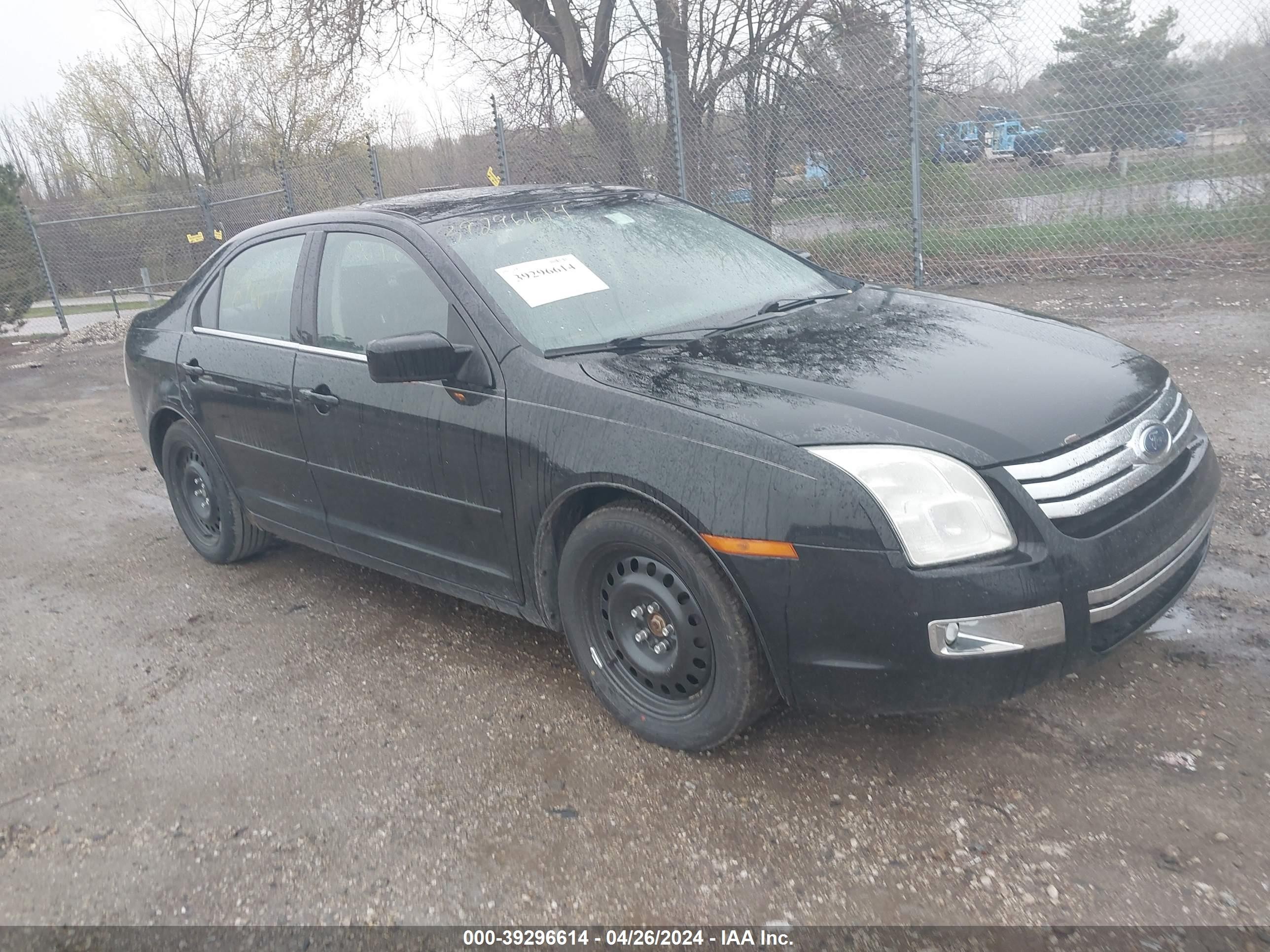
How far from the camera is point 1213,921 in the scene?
7.21 ft

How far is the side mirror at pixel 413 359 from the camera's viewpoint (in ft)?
10.4

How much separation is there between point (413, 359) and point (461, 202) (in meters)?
1.07

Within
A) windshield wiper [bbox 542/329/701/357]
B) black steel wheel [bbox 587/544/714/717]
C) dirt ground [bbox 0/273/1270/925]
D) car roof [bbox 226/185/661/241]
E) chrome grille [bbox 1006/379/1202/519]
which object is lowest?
dirt ground [bbox 0/273/1270/925]

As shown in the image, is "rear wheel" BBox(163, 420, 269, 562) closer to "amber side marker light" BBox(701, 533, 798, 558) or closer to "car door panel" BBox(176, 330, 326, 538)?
"car door panel" BBox(176, 330, 326, 538)

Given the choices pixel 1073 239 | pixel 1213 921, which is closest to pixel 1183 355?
pixel 1073 239

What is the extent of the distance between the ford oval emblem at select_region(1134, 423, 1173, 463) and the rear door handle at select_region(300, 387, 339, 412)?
2686 millimetres

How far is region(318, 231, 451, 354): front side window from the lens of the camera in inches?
140

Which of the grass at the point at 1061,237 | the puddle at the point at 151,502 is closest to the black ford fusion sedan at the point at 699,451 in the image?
the puddle at the point at 151,502

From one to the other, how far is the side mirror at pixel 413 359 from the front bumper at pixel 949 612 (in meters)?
1.20

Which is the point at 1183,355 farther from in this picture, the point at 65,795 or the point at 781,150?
the point at 65,795

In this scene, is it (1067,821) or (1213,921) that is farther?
(1067,821)

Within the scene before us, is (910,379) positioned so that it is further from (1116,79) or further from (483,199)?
(1116,79)

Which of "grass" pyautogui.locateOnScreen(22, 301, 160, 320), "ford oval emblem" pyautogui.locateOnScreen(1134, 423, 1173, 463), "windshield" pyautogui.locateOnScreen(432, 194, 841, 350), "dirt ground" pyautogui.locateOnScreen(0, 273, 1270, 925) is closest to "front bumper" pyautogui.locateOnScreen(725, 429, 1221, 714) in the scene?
"ford oval emblem" pyautogui.locateOnScreen(1134, 423, 1173, 463)

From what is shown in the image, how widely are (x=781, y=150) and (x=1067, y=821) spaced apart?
8.33m
